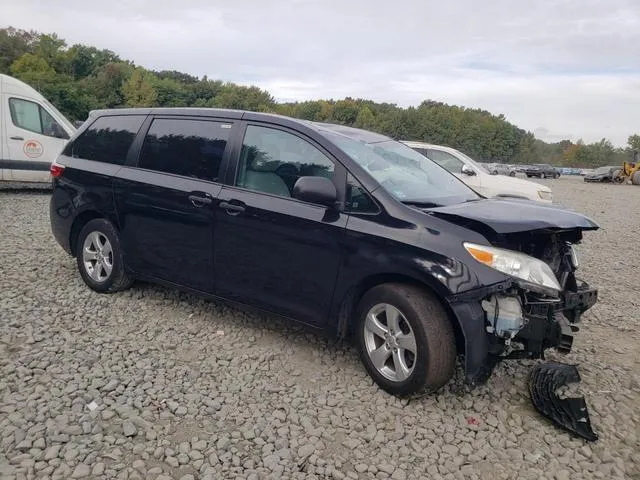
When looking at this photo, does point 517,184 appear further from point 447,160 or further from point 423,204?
point 423,204

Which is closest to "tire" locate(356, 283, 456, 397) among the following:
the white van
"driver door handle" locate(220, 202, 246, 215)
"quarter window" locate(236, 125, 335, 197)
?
"quarter window" locate(236, 125, 335, 197)

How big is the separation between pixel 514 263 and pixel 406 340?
81 cm

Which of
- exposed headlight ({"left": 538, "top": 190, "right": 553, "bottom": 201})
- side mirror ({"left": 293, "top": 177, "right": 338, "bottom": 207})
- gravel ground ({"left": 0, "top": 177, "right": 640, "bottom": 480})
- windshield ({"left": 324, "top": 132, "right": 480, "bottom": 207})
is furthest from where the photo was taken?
exposed headlight ({"left": 538, "top": 190, "right": 553, "bottom": 201})

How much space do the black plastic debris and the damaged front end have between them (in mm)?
344

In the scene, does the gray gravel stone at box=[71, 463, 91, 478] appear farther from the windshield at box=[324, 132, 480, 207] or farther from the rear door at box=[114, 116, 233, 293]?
the windshield at box=[324, 132, 480, 207]

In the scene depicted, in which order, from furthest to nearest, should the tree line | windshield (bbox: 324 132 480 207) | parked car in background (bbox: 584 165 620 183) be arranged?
the tree line → parked car in background (bbox: 584 165 620 183) → windshield (bbox: 324 132 480 207)

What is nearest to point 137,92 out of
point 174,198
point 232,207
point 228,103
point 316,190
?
→ point 228,103

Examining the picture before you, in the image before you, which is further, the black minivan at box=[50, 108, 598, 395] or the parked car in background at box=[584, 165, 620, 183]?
the parked car in background at box=[584, 165, 620, 183]

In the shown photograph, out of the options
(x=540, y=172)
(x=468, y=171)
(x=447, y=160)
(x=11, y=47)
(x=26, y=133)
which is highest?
(x=11, y=47)

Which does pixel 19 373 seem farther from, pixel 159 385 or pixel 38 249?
pixel 38 249

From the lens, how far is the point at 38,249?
251 inches

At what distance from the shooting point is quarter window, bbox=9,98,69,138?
10695mm

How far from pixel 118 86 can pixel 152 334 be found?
80.9 metres

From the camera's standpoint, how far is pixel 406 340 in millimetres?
3170
